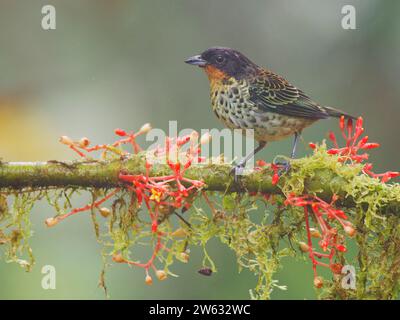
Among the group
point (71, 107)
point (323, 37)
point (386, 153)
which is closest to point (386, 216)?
point (386, 153)

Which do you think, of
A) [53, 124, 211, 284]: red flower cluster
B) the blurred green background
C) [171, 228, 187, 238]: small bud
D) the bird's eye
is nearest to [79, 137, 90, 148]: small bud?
[53, 124, 211, 284]: red flower cluster

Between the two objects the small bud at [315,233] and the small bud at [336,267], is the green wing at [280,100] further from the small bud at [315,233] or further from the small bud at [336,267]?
the small bud at [336,267]

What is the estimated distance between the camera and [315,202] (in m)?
2.94

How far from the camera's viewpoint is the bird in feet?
13.1

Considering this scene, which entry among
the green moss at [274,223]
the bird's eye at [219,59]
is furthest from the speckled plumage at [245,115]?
the green moss at [274,223]

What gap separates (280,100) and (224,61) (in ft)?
1.35

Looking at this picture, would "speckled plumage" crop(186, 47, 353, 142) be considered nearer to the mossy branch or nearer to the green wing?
the green wing

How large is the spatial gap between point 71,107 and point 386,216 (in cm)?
421

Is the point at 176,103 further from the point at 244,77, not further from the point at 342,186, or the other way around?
the point at 342,186

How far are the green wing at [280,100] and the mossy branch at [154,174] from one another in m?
1.00

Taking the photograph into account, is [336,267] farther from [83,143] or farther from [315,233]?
[83,143]

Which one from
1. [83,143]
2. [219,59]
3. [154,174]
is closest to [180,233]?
[154,174]

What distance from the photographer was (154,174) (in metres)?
2.93

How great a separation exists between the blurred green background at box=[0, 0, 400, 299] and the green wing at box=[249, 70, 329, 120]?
6.14 feet
